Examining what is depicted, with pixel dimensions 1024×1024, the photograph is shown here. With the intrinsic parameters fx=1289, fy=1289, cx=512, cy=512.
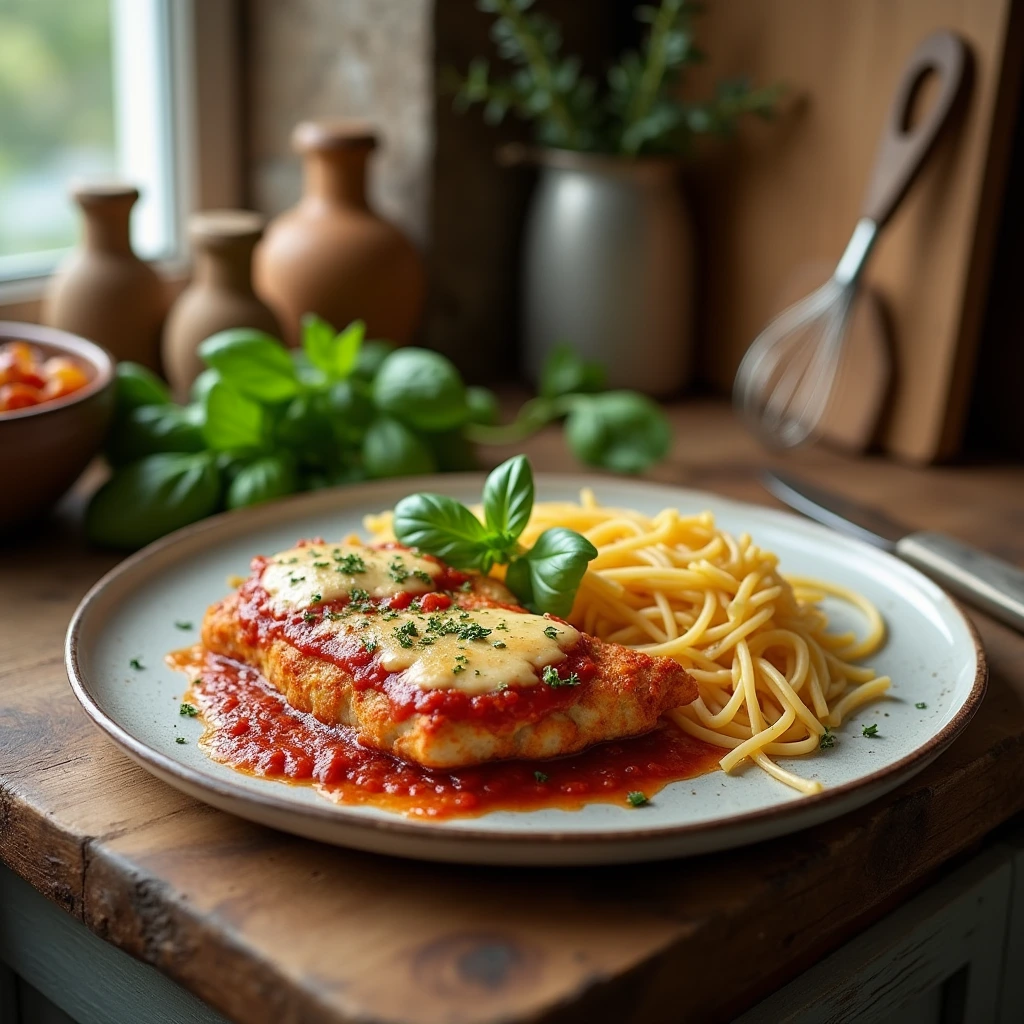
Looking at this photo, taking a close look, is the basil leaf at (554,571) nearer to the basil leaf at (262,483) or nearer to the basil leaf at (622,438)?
the basil leaf at (262,483)

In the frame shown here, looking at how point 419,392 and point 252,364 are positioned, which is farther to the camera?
point 419,392

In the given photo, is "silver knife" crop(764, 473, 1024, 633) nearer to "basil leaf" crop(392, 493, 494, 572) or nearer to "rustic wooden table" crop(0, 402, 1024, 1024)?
"rustic wooden table" crop(0, 402, 1024, 1024)

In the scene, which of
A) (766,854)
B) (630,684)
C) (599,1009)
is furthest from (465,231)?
(599,1009)

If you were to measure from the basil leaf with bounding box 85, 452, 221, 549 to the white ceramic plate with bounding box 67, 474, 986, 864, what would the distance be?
0.14 m

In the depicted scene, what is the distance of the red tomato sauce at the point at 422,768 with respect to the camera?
4.83 feet

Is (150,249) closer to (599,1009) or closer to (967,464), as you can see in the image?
(967,464)

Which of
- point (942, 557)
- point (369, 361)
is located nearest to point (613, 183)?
point (369, 361)

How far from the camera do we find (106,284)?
290 cm

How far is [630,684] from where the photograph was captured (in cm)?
159

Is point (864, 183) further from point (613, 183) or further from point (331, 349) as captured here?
point (331, 349)

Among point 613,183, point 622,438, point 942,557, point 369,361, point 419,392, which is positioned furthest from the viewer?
point 613,183

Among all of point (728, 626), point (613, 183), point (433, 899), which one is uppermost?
point (613, 183)

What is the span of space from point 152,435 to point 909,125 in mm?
1746

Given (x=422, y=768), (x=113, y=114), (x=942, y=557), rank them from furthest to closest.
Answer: (x=113, y=114), (x=942, y=557), (x=422, y=768)
